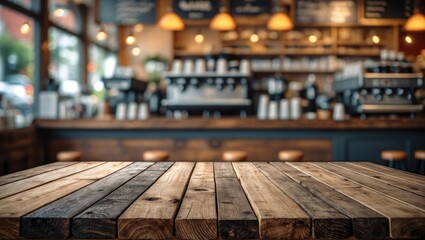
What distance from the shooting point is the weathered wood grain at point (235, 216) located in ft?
3.17

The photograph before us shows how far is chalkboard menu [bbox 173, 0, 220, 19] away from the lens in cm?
599

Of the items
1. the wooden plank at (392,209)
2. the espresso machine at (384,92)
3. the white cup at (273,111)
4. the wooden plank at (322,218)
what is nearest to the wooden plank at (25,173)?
the wooden plank at (322,218)

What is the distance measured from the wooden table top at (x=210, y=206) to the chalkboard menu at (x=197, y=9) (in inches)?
186

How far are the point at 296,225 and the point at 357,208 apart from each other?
222mm

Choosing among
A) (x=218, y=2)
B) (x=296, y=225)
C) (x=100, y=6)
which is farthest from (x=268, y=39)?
(x=296, y=225)

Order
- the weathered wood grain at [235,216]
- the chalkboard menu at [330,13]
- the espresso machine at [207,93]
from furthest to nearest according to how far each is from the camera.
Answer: the chalkboard menu at [330,13] < the espresso machine at [207,93] < the weathered wood grain at [235,216]

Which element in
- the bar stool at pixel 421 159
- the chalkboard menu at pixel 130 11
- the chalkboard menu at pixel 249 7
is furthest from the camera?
the chalkboard menu at pixel 249 7

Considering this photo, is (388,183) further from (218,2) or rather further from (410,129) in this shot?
(218,2)

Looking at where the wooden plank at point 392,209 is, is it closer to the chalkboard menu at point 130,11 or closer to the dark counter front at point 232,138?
the dark counter front at point 232,138

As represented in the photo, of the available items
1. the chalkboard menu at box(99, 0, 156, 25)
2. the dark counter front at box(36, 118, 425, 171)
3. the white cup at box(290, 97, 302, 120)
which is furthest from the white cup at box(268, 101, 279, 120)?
the chalkboard menu at box(99, 0, 156, 25)

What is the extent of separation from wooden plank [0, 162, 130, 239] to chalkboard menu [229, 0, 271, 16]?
194 inches

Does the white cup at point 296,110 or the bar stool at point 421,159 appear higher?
the white cup at point 296,110

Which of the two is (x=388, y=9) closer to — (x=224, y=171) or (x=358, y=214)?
(x=224, y=171)

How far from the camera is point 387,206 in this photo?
1.11m
